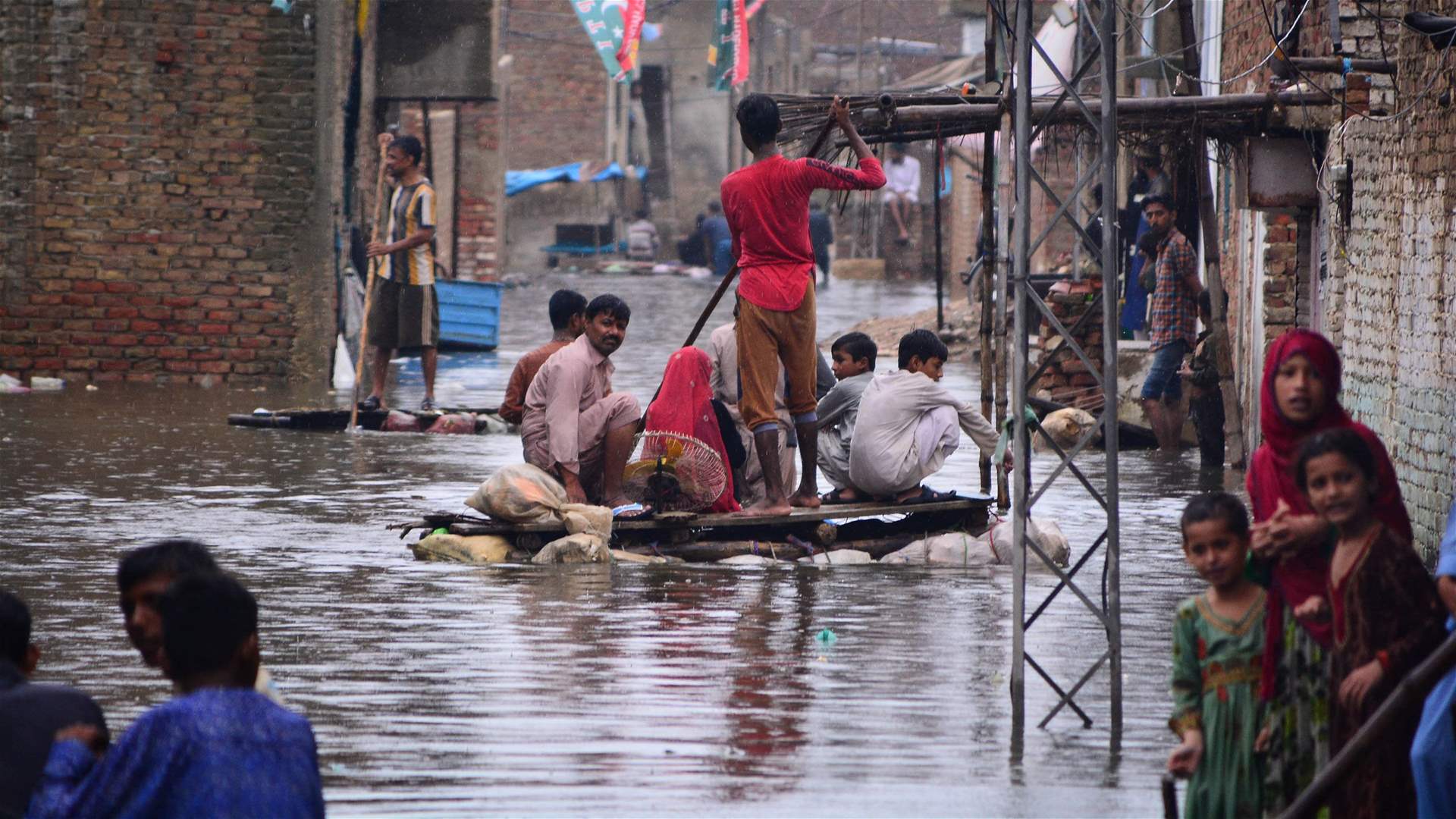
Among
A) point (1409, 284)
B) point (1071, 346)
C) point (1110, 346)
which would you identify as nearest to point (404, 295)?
point (1409, 284)

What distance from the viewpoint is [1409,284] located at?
9383mm

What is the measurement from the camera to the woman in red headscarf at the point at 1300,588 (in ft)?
13.8

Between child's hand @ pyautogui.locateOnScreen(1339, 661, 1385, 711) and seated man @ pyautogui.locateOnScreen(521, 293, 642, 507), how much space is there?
5129mm

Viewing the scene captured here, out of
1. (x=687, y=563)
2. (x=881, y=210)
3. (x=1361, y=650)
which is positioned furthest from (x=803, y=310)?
(x=881, y=210)

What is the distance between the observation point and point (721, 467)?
8945mm

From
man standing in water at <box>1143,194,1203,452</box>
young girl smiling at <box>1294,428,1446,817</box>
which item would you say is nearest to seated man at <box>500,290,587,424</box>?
man standing in water at <box>1143,194,1203,452</box>

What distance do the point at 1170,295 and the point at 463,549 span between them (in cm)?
598

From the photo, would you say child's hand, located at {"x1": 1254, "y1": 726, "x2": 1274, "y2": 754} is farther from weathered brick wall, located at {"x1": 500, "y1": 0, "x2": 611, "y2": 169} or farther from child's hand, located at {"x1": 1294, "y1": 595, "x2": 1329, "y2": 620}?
weathered brick wall, located at {"x1": 500, "y1": 0, "x2": 611, "y2": 169}

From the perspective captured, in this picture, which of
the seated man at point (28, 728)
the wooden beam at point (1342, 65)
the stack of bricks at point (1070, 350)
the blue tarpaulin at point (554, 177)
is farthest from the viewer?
the blue tarpaulin at point (554, 177)

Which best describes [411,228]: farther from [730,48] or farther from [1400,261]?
[730,48]

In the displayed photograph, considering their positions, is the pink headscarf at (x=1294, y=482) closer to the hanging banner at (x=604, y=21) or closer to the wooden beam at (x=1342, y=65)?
the wooden beam at (x=1342, y=65)

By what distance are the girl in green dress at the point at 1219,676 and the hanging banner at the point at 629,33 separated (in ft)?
73.2

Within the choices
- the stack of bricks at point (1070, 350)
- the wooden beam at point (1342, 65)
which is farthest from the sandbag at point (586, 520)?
the stack of bricks at point (1070, 350)

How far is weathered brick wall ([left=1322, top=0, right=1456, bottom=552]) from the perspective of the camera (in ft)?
28.5
